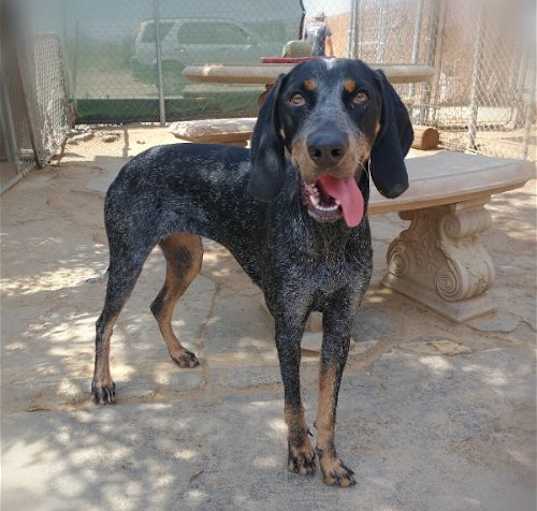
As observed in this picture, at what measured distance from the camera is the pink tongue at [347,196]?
1844mm

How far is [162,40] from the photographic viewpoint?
10984 millimetres

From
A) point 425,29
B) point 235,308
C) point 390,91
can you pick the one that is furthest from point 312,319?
point 425,29

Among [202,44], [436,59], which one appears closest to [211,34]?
[202,44]

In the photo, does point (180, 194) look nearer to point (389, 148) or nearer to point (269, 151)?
point (269, 151)

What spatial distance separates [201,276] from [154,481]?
7.49ft

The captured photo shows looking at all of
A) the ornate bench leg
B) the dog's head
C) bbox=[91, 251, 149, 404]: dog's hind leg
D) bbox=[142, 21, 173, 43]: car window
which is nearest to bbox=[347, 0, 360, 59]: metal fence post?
bbox=[142, 21, 173, 43]: car window

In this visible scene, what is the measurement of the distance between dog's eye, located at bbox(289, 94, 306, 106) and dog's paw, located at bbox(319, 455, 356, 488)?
1431 millimetres

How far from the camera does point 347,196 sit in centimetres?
185

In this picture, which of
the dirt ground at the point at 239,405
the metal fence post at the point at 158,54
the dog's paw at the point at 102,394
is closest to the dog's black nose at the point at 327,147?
the dirt ground at the point at 239,405

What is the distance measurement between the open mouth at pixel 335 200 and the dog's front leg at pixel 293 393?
1.60ft

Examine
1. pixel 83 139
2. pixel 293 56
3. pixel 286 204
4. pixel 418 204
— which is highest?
pixel 293 56

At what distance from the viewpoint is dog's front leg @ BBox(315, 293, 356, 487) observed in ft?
7.46

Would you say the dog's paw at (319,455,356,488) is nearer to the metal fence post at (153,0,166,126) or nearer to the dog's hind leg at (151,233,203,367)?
the dog's hind leg at (151,233,203,367)

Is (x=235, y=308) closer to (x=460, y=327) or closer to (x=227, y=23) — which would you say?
(x=460, y=327)
